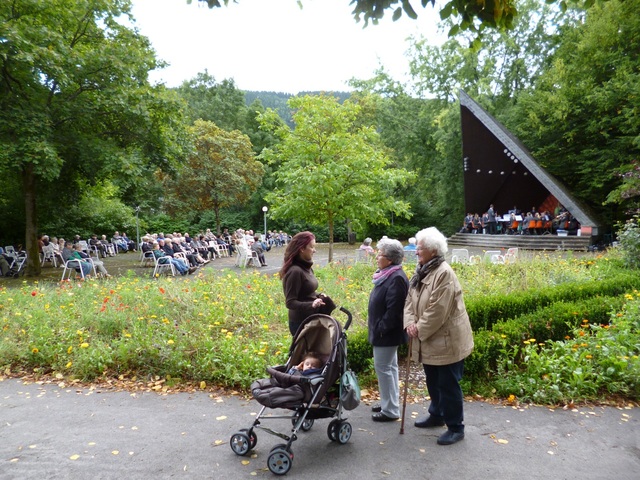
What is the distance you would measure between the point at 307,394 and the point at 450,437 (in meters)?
1.29

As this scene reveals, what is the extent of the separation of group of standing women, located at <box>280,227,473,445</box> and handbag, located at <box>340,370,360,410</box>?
0.45 meters

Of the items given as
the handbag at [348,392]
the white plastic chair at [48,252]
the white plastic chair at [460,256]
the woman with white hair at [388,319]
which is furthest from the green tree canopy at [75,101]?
the handbag at [348,392]

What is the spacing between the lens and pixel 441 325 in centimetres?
349

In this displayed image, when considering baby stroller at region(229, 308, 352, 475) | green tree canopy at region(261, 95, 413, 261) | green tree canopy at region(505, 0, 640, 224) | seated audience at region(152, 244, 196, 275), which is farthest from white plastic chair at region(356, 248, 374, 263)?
green tree canopy at region(505, 0, 640, 224)

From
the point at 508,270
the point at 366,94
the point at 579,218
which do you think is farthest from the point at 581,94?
the point at 508,270

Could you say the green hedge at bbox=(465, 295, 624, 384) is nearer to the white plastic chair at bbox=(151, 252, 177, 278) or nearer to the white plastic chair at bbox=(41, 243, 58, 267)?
the white plastic chair at bbox=(151, 252, 177, 278)

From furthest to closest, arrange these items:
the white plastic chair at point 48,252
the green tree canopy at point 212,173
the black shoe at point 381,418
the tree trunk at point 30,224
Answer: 1. the green tree canopy at point 212,173
2. the white plastic chair at point 48,252
3. the tree trunk at point 30,224
4. the black shoe at point 381,418

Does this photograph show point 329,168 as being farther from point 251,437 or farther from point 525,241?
point 525,241

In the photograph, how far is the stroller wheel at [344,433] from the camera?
142 inches

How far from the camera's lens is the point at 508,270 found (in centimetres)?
942

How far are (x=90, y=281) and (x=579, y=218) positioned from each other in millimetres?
21524

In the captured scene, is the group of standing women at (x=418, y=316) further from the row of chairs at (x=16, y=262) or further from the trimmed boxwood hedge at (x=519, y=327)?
the row of chairs at (x=16, y=262)

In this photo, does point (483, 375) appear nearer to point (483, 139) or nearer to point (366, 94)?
point (483, 139)

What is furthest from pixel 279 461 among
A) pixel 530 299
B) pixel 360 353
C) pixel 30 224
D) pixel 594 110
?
pixel 594 110
